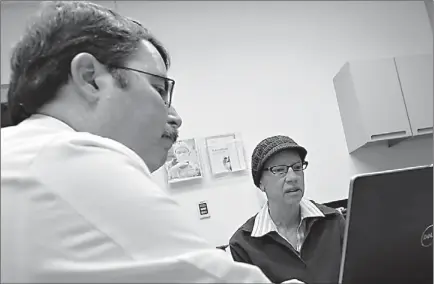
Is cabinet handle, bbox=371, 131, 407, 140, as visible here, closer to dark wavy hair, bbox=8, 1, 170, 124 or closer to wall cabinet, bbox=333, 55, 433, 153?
wall cabinet, bbox=333, 55, 433, 153

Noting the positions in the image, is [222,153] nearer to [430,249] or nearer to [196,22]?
[196,22]

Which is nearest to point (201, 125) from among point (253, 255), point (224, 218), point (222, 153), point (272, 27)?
point (222, 153)

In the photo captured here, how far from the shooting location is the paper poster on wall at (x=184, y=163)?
301 centimetres

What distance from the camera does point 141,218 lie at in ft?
1.83

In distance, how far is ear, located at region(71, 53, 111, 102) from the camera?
A: 29.2 inches

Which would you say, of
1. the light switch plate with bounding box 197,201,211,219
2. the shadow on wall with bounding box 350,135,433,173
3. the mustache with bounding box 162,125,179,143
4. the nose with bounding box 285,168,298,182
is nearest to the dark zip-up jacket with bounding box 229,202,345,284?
the nose with bounding box 285,168,298,182

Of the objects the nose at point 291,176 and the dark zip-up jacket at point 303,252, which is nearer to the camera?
the dark zip-up jacket at point 303,252

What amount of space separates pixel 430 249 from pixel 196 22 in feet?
8.41

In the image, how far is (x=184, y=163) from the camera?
9.96ft

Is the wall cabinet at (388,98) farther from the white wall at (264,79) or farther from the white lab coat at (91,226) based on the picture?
the white lab coat at (91,226)

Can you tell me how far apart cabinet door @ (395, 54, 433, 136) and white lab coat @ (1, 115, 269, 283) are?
278cm

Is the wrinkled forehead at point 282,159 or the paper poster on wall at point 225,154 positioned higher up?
the paper poster on wall at point 225,154

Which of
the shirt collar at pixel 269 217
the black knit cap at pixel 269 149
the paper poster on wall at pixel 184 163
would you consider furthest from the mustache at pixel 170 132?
the paper poster on wall at pixel 184 163

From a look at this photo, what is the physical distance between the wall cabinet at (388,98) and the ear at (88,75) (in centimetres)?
251
